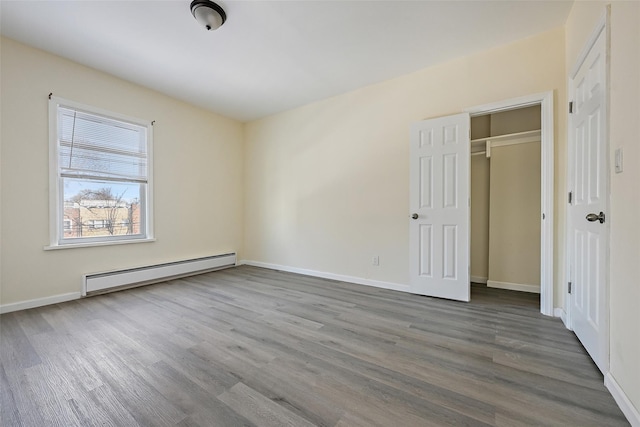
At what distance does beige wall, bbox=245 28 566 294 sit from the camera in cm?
276

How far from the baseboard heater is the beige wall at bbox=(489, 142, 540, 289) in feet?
14.1

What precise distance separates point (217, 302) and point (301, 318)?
108 cm

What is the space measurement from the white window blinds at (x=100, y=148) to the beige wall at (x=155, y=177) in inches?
6.5

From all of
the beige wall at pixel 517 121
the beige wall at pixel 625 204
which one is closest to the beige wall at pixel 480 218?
the beige wall at pixel 517 121

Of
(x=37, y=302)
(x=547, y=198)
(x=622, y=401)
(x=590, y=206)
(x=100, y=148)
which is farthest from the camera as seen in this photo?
(x=100, y=148)

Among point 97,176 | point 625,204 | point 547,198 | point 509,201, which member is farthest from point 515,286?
point 97,176

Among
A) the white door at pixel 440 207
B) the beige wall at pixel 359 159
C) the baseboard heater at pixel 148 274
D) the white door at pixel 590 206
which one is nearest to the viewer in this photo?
the white door at pixel 590 206

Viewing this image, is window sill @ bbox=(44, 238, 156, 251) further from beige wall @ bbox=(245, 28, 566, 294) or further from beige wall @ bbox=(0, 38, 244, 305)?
beige wall @ bbox=(245, 28, 566, 294)

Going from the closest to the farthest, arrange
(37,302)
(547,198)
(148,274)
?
1. (547,198)
2. (37,302)
3. (148,274)

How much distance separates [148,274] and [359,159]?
337cm

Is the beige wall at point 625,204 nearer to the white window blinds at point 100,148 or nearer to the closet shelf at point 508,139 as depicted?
the closet shelf at point 508,139

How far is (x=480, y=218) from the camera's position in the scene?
3797 millimetres

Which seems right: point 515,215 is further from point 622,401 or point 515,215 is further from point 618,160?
point 622,401

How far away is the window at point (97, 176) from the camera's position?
3.02m
